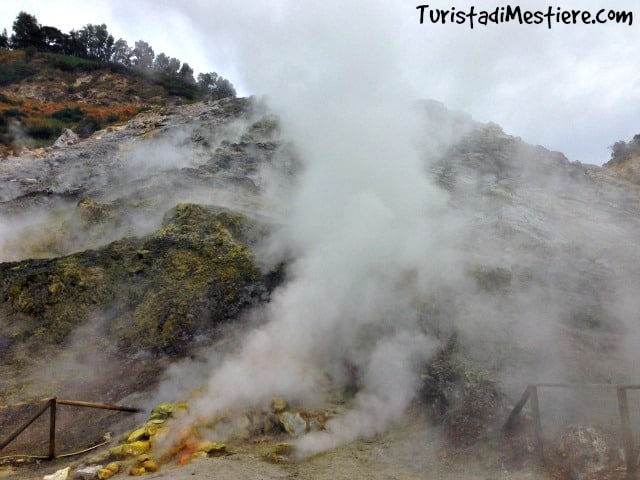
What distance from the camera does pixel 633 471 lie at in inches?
140

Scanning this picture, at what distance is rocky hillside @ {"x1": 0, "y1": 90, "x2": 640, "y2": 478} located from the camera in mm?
5418

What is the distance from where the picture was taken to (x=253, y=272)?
8.10 metres

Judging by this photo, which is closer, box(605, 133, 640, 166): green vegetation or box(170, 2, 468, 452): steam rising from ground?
box(170, 2, 468, 452): steam rising from ground

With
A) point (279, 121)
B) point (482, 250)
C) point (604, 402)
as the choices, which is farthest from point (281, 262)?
point (279, 121)

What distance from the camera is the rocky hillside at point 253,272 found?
5.42 m

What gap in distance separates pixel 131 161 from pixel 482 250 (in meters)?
10.4

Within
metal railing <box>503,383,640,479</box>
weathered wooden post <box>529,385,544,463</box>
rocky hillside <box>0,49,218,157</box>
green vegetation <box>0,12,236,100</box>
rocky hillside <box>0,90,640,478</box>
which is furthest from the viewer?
green vegetation <box>0,12,236,100</box>

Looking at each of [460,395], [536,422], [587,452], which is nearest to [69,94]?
[460,395]

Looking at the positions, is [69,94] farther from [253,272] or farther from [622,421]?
[622,421]

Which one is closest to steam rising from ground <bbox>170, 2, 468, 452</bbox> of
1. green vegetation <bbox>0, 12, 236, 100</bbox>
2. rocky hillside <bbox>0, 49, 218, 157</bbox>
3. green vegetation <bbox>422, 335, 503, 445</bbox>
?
green vegetation <bbox>422, 335, 503, 445</bbox>

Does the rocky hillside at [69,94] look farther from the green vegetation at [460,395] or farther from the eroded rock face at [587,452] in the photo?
the eroded rock face at [587,452]

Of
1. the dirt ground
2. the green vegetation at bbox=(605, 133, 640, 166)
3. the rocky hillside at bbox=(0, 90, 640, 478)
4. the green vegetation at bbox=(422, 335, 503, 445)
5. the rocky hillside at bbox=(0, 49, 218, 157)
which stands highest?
the rocky hillside at bbox=(0, 49, 218, 157)

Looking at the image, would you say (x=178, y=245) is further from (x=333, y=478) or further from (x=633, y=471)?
(x=633, y=471)

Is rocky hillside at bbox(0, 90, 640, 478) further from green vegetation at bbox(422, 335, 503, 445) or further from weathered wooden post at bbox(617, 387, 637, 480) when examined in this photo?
weathered wooden post at bbox(617, 387, 637, 480)
